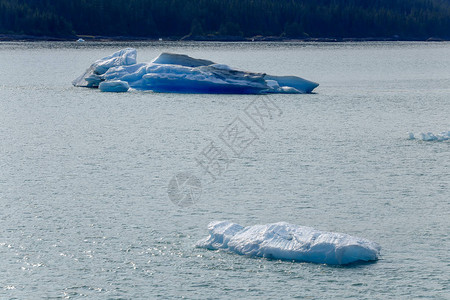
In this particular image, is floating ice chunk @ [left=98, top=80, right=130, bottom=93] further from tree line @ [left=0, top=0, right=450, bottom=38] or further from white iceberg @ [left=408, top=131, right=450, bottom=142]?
tree line @ [left=0, top=0, right=450, bottom=38]

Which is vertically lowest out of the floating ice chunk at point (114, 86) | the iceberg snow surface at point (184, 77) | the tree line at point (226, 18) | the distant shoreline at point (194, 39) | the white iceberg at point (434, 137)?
the distant shoreline at point (194, 39)

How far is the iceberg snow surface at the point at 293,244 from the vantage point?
48.3 feet

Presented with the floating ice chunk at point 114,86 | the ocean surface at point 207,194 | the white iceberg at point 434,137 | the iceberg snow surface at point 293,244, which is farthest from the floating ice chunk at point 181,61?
the iceberg snow surface at point 293,244

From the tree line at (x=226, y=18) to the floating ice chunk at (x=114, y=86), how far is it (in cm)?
8549

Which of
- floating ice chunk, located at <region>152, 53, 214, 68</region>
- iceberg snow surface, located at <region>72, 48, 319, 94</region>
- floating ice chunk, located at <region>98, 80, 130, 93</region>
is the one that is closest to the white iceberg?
iceberg snow surface, located at <region>72, 48, 319, 94</region>

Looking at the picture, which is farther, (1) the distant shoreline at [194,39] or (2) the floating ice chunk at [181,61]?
(1) the distant shoreline at [194,39]

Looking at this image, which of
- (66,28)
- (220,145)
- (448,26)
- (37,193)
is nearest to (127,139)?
(220,145)

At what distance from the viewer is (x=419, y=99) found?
145ft

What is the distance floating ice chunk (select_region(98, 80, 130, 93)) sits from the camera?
146 ft

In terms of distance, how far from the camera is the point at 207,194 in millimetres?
20812

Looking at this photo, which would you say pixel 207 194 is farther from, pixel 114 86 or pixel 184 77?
pixel 114 86

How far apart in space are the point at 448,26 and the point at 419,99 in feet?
436

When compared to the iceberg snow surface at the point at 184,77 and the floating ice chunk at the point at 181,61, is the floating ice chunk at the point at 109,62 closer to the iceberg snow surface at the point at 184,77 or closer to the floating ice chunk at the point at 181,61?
the iceberg snow surface at the point at 184,77

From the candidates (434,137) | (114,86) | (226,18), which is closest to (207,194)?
(434,137)
